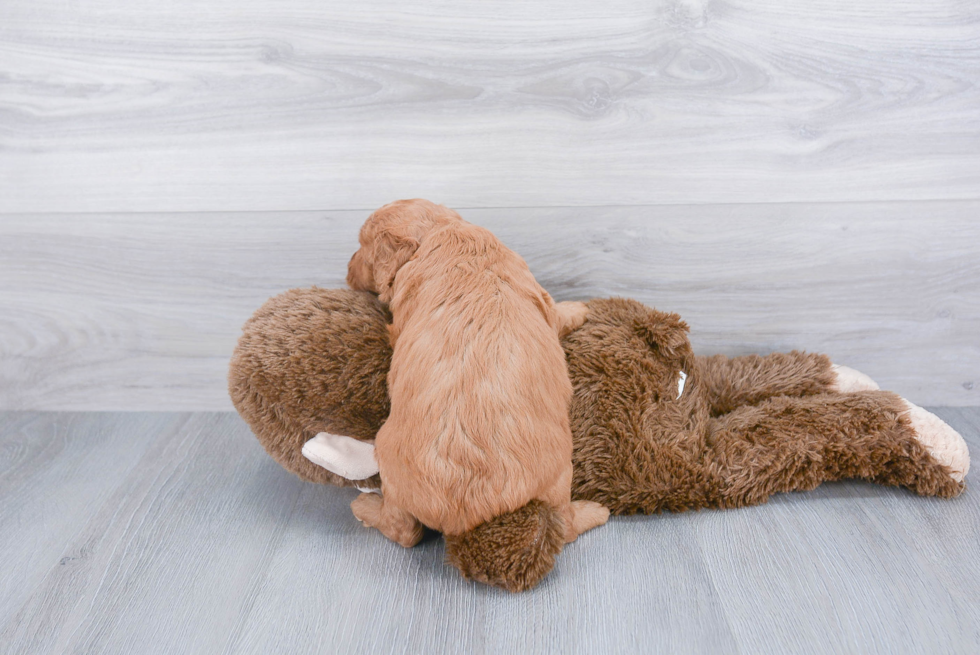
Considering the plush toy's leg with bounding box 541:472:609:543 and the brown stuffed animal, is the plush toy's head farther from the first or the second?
the plush toy's leg with bounding box 541:472:609:543

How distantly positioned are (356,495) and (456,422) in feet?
1.27

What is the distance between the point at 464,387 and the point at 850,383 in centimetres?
77

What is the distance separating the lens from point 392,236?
3.30 feet

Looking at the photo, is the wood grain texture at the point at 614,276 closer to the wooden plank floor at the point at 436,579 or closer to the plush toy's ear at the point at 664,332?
the plush toy's ear at the point at 664,332

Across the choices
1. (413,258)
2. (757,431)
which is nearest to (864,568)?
(757,431)

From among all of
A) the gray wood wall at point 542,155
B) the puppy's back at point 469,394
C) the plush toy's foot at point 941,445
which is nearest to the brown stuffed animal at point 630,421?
the plush toy's foot at point 941,445

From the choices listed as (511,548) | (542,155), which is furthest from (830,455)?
(542,155)

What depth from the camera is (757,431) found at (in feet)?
3.64

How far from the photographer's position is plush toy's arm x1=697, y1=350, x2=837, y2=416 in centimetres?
122

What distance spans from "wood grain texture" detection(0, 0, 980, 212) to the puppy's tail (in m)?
0.60

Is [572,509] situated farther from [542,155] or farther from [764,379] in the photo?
[542,155]

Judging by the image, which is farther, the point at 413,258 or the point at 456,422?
the point at 413,258

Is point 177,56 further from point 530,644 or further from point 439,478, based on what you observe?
point 530,644

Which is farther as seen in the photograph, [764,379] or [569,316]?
[764,379]
